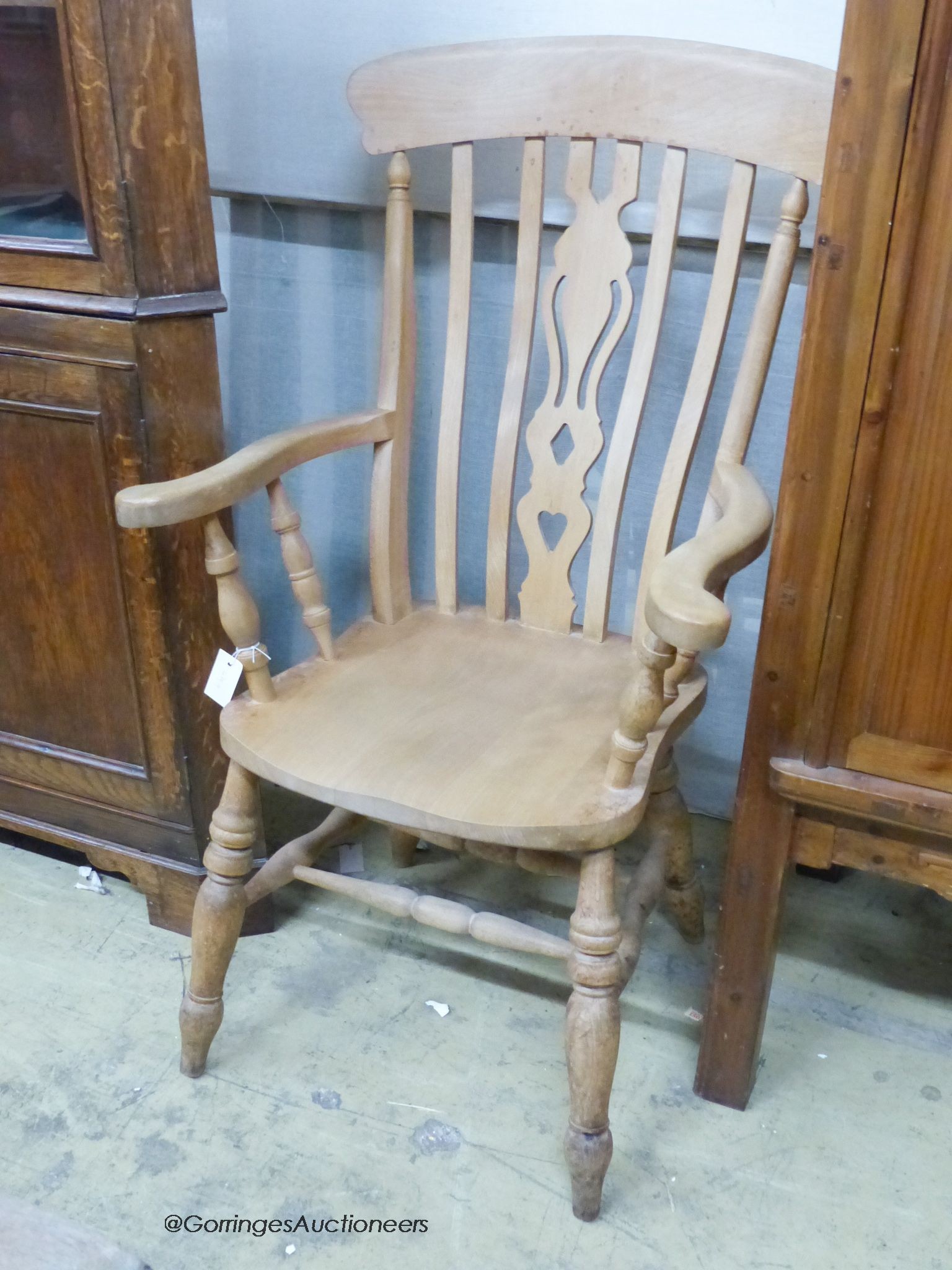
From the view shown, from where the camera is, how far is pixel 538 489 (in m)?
1.32

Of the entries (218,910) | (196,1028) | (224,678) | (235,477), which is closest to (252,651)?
(224,678)

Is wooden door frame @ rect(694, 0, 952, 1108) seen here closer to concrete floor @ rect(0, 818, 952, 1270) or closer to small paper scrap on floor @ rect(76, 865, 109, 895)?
concrete floor @ rect(0, 818, 952, 1270)

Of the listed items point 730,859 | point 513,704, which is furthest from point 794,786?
point 513,704

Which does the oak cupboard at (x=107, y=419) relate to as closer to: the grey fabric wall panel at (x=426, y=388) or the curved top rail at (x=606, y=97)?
the curved top rail at (x=606, y=97)

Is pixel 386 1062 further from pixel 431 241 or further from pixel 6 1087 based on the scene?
pixel 431 241

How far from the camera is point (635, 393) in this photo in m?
1.24

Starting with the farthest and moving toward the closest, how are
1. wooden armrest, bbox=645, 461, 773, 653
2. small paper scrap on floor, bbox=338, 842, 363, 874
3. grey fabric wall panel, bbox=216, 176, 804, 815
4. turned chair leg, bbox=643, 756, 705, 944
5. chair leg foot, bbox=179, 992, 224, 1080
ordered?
small paper scrap on floor, bbox=338, 842, 363, 874 → grey fabric wall panel, bbox=216, 176, 804, 815 → turned chair leg, bbox=643, 756, 705, 944 → chair leg foot, bbox=179, 992, 224, 1080 → wooden armrest, bbox=645, 461, 773, 653

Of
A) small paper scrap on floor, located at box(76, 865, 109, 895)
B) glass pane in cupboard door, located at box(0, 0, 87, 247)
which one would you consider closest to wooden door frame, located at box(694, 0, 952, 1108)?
glass pane in cupboard door, located at box(0, 0, 87, 247)

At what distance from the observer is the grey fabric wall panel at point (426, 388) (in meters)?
1.48

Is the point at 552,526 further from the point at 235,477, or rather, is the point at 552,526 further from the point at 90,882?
the point at 90,882

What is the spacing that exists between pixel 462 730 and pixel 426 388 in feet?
2.30

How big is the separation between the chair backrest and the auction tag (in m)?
0.30

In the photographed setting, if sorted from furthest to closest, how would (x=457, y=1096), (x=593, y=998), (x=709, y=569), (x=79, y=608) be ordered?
(x=79, y=608)
(x=457, y=1096)
(x=593, y=998)
(x=709, y=569)

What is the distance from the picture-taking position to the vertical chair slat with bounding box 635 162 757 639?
115 cm
